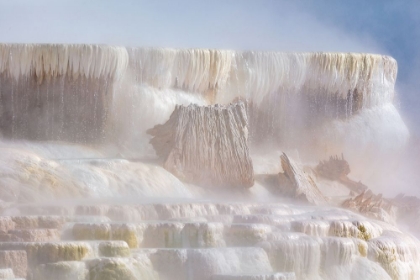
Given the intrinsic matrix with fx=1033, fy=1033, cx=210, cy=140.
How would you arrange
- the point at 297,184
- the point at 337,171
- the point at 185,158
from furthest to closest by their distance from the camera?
the point at 337,171 < the point at 297,184 < the point at 185,158

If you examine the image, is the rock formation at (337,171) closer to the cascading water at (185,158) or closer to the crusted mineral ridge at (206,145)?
the cascading water at (185,158)

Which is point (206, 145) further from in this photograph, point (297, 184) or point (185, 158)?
point (297, 184)

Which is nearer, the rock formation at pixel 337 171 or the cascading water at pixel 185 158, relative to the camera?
the cascading water at pixel 185 158

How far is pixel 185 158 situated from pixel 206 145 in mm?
330

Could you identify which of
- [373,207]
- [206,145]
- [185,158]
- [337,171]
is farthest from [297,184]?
[337,171]

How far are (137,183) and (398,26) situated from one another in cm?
1062

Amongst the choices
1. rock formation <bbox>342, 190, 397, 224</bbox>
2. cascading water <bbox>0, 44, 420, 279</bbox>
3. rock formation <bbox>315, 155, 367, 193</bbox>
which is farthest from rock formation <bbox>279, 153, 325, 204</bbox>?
rock formation <bbox>315, 155, 367, 193</bbox>

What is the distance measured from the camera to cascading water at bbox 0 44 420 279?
9.40m

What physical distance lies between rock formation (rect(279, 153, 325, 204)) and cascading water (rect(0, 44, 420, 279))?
0.07 m

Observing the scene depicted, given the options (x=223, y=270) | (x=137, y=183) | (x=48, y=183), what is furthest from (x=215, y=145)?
(x=223, y=270)

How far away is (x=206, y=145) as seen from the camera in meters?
12.9

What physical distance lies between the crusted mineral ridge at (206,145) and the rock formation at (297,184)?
50cm

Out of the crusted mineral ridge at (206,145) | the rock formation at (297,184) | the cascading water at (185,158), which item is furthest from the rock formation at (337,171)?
the crusted mineral ridge at (206,145)

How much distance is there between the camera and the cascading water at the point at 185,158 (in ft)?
30.8
